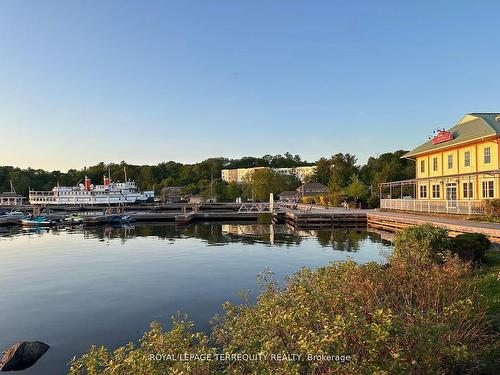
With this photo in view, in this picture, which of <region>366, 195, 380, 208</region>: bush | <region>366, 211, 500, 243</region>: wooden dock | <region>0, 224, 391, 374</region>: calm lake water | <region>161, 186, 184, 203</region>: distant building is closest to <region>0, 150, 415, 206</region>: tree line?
<region>161, 186, 184, 203</region>: distant building

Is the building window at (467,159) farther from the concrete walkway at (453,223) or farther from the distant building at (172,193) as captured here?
the distant building at (172,193)

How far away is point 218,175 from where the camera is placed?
162000 millimetres

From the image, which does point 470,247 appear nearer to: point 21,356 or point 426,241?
point 426,241

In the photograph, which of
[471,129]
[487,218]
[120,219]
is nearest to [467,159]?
[471,129]

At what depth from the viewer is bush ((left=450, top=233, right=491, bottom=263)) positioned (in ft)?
45.3

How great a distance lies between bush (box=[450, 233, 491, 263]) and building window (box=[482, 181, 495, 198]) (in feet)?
62.4

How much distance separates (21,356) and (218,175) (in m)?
153

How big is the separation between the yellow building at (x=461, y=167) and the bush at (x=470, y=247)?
14.5m

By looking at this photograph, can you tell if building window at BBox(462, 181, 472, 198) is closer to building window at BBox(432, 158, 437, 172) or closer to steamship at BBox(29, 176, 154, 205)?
building window at BBox(432, 158, 437, 172)

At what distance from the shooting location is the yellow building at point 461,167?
30.4 m

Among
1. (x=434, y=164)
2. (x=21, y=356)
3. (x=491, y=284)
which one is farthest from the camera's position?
(x=434, y=164)

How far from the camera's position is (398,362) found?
14.4ft

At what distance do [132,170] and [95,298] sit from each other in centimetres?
Answer: 13350

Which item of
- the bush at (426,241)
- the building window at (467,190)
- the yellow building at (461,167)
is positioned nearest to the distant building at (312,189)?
the yellow building at (461,167)
